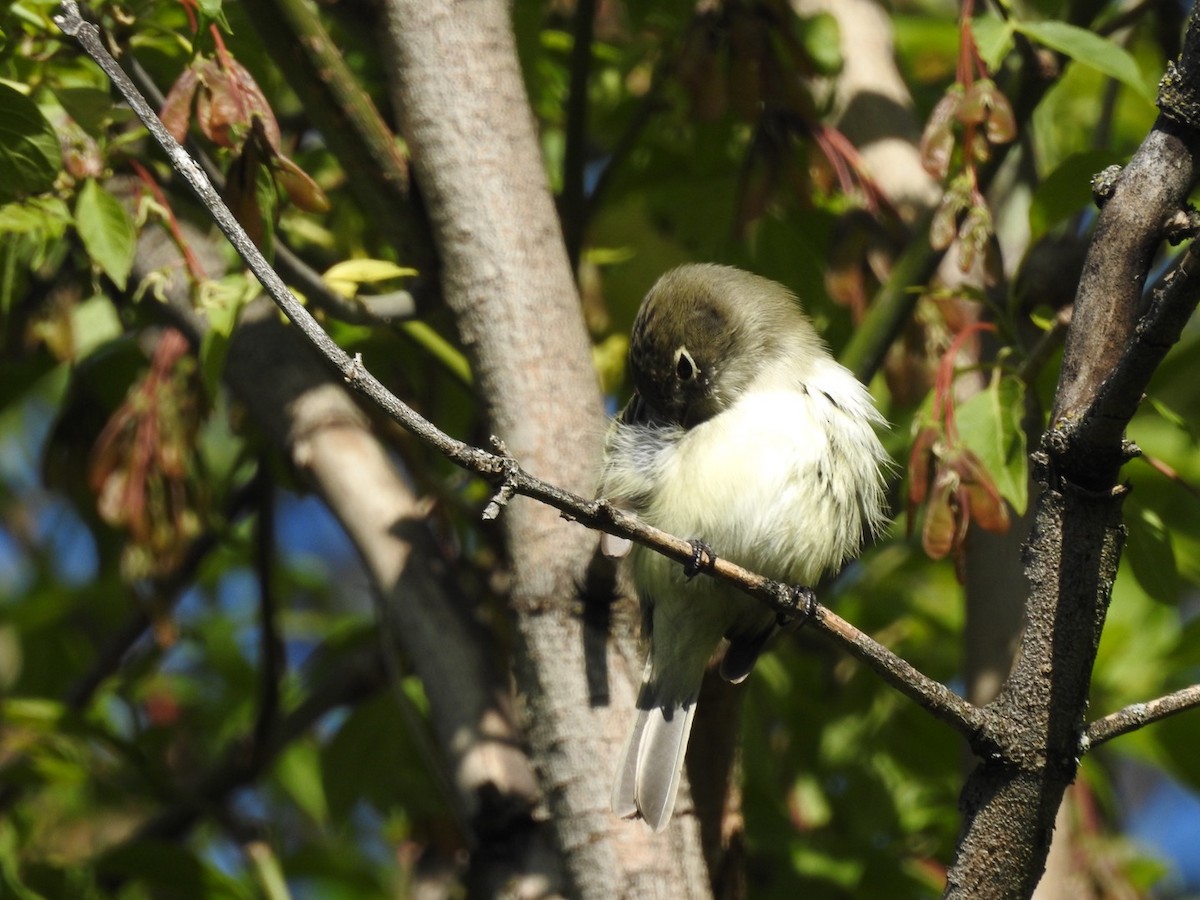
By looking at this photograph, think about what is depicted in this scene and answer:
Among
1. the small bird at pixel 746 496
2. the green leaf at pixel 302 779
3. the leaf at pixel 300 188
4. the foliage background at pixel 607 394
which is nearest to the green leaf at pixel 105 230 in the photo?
the foliage background at pixel 607 394

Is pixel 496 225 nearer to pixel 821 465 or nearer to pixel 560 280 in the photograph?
pixel 560 280

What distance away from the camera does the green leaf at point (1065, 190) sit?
8.63ft

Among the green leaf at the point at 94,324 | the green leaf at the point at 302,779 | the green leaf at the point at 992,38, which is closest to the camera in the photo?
the green leaf at the point at 992,38

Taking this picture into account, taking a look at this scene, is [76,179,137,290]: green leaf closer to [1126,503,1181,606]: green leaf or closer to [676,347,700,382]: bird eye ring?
[676,347,700,382]: bird eye ring

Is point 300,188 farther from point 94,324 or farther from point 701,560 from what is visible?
point 94,324

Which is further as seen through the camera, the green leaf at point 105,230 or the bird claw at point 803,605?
the green leaf at point 105,230

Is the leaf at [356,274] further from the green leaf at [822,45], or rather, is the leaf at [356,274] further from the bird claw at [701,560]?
the green leaf at [822,45]

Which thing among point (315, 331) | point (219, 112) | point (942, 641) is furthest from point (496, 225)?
point (942, 641)

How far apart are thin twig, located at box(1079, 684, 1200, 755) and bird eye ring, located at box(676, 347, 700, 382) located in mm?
1495

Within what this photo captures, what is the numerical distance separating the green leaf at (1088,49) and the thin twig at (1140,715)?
1175 mm

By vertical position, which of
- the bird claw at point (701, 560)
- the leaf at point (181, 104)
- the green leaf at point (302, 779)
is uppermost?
the leaf at point (181, 104)

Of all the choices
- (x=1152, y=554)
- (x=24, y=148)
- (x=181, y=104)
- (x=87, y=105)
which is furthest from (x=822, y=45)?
(x=24, y=148)

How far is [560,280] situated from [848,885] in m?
1.55

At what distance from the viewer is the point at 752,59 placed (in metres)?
3.08
